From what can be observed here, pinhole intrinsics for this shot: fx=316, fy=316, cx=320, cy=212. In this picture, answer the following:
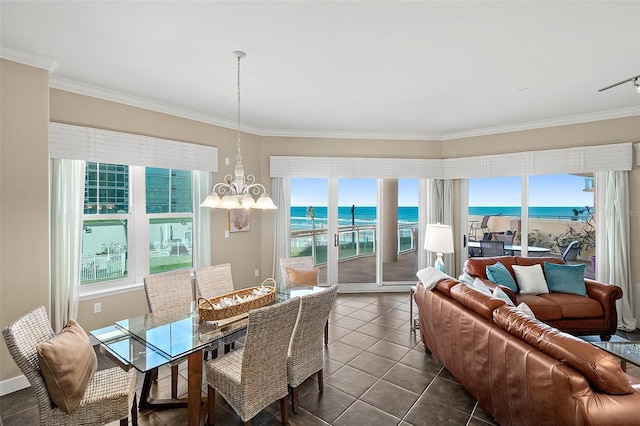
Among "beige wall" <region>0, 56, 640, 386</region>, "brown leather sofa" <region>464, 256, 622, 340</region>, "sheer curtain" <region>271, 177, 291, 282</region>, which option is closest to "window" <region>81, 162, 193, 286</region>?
"beige wall" <region>0, 56, 640, 386</region>

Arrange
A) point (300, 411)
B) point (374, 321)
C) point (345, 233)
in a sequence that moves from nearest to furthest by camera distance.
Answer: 1. point (300, 411)
2. point (374, 321)
3. point (345, 233)

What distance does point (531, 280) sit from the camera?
160 inches

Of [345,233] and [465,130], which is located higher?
[465,130]

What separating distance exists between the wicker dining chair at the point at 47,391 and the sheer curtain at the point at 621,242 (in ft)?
18.8

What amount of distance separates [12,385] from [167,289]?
1.49 m

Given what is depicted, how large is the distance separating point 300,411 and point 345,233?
378 centimetres

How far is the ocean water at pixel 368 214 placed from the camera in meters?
5.14

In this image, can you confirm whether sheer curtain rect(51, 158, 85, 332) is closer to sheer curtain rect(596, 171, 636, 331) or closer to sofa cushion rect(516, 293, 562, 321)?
sofa cushion rect(516, 293, 562, 321)

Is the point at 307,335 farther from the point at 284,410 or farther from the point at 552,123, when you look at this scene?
the point at 552,123

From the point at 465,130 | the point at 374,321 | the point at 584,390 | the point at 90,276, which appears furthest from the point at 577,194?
the point at 90,276

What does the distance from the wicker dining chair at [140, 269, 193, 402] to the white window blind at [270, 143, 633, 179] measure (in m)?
2.75

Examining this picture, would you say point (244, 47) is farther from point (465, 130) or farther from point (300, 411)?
point (465, 130)

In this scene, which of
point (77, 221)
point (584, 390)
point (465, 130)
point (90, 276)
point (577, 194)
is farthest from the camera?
point (465, 130)

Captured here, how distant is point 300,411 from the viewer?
8.30 ft
